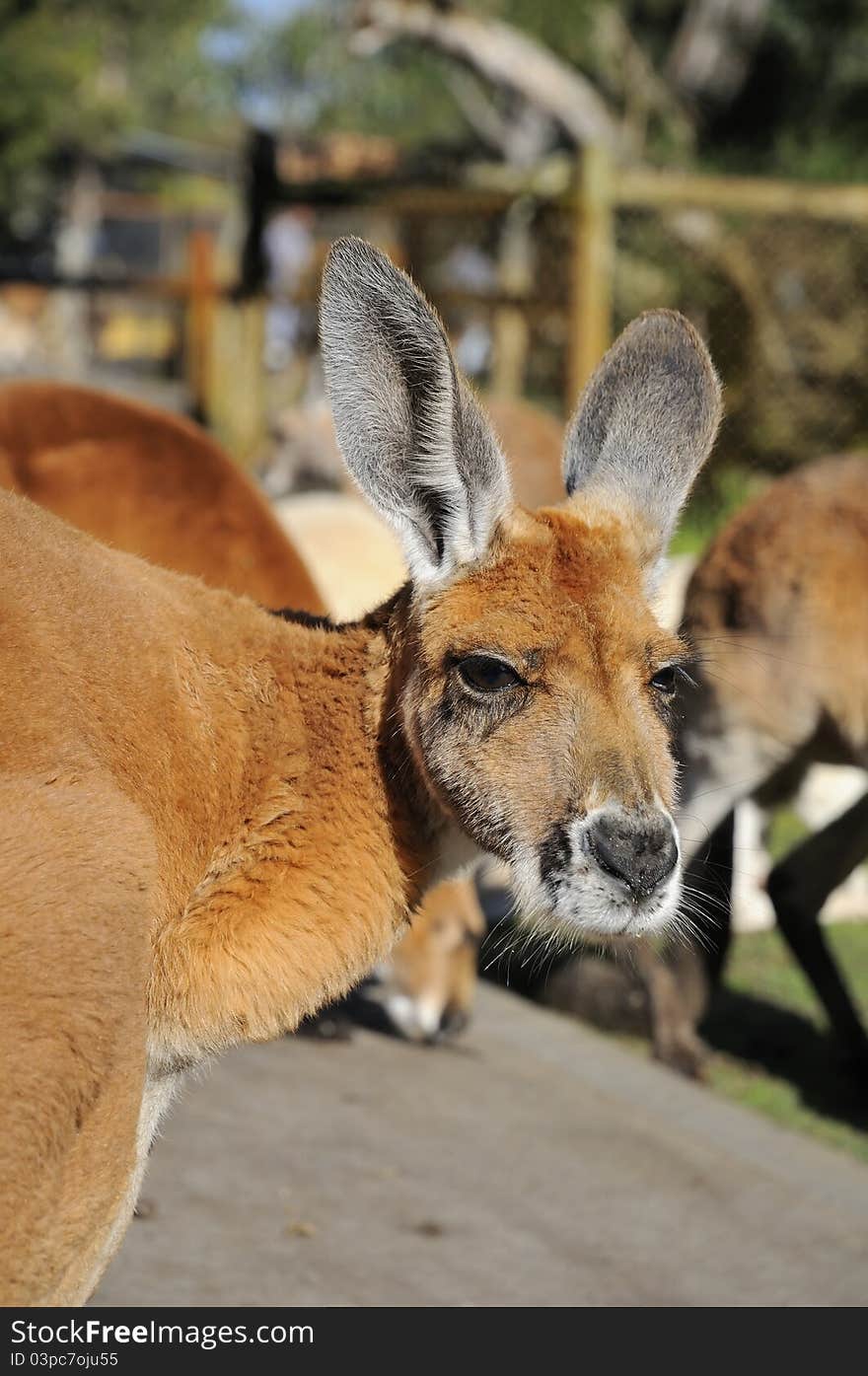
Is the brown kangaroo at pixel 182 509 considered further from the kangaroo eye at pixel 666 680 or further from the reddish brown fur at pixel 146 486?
the kangaroo eye at pixel 666 680

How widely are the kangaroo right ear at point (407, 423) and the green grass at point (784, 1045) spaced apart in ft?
10.7

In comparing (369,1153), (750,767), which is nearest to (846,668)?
(750,767)

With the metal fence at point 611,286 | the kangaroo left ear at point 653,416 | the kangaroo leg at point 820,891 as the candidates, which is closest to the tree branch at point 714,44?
the metal fence at point 611,286

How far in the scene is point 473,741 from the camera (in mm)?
3059

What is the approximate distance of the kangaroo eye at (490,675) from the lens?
3055 mm

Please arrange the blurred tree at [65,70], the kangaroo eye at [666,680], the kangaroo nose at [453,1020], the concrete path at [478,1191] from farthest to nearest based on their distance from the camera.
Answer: the blurred tree at [65,70] → the kangaroo nose at [453,1020] → the concrete path at [478,1191] → the kangaroo eye at [666,680]

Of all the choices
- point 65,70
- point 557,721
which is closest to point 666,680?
point 557,721

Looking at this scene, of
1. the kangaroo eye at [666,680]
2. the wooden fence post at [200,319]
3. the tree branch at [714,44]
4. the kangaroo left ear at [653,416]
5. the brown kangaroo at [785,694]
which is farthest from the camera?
the tree branch at [714,44]

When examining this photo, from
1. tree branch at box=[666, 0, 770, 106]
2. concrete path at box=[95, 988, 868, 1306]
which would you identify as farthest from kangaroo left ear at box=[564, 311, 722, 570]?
tree branch at box=[666, 0, 770, 106]

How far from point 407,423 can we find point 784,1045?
416cm

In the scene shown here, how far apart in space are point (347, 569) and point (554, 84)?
17999 millimetres

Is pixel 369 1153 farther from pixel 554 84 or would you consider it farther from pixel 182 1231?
pixel 554 84

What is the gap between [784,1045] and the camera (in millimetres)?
6566

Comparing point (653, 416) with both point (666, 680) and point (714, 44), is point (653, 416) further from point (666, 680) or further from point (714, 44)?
point (714, 44)
